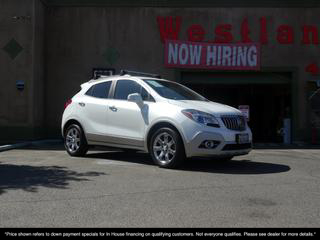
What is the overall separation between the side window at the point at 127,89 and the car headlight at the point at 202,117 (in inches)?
50.1

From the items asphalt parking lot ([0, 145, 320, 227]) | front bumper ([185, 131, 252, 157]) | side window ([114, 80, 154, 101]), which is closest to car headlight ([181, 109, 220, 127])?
front bumper ([185, 131, 252, 157])

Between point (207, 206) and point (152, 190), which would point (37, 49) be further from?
point (207, 206)

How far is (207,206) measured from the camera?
542cm

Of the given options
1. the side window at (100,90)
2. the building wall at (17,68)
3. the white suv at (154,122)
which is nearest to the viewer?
the white suv at (154,122)

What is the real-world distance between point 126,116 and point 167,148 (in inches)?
51.4

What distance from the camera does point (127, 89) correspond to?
9430 mm

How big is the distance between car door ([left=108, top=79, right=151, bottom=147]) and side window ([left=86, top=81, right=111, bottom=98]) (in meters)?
0.28

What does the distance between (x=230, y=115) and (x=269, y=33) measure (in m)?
9.16

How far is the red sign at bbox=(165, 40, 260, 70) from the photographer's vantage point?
16.5 meters

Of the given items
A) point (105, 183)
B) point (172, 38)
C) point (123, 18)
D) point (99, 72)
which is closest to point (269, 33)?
point (172, 38)

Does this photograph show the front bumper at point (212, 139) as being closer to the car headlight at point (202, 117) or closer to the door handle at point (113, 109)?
the car headlight at point (202, 117)

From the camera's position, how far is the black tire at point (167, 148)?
8.10 meters

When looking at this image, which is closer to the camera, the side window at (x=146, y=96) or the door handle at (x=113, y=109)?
the side window at (x=146, y=96)

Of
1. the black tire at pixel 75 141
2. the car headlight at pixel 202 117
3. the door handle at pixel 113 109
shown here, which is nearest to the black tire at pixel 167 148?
the car headlight at pixel 202 117
